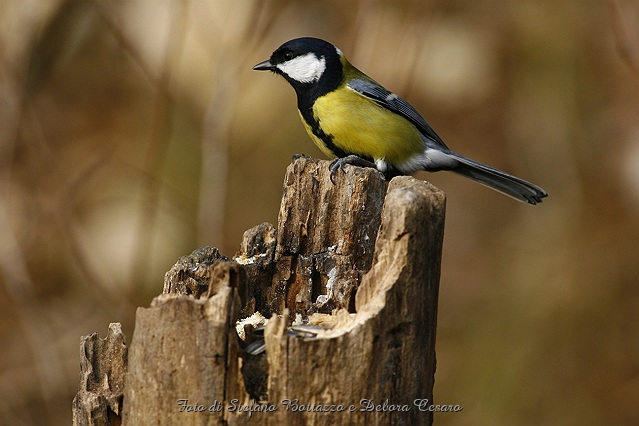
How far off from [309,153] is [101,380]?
128 inches

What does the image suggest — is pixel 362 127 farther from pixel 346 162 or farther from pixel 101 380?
pixel 101 380

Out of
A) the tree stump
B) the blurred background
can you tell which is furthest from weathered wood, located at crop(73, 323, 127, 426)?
the blurred background

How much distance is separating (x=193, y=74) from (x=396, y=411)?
3616mm

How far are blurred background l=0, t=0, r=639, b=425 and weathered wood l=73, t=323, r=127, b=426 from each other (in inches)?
107

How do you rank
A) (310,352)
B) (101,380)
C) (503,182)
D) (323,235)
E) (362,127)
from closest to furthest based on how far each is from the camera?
(310,352) → (101,380) → (323,235) → (362,127) → (503,182)

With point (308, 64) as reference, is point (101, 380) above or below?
below

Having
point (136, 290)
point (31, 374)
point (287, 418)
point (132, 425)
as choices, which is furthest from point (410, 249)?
point (31, 374)

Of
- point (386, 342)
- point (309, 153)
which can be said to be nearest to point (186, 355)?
point (386, 342)

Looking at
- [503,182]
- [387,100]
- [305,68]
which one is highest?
[305,68]

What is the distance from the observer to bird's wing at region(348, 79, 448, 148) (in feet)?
13.2

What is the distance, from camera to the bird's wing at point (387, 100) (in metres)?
4.03

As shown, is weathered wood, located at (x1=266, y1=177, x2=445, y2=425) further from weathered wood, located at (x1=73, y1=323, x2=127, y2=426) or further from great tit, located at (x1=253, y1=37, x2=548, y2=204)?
great tit, located at (x1=253, y1=37, x2=548, y2=204)

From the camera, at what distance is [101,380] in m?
2.25

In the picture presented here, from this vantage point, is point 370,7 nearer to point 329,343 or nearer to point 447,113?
point 447,113
